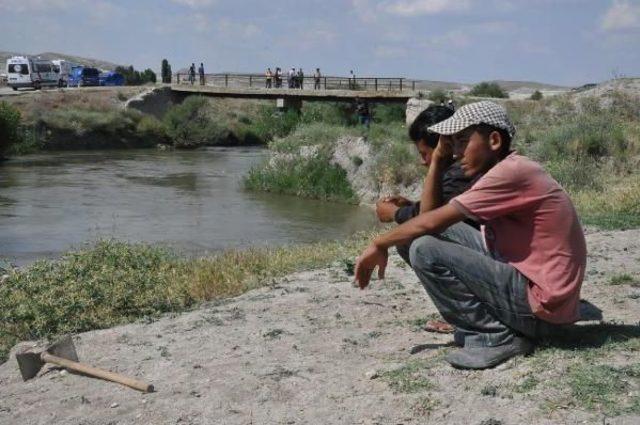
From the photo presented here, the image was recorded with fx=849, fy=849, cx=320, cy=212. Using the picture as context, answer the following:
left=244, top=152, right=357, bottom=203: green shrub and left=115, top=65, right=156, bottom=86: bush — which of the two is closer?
left=244, top=152, right=357, bottom=203: green shrub

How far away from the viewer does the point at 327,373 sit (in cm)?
488

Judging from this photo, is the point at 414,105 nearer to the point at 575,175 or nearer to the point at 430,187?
the point at 575,175

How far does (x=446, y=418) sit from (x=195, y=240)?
15662 mm

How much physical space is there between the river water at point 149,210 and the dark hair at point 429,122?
35.2ft

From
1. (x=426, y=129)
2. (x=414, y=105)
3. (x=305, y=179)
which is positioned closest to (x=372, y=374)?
(x=426, y=129)

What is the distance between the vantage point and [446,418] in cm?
404

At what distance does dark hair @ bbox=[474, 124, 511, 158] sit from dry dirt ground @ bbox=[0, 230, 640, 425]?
1101 millimetres

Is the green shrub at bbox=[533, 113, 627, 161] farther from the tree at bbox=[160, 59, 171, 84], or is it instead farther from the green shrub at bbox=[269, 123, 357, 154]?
the tree at bbox=[160, 59, 171, 84]

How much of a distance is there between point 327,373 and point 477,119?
5.53 ft

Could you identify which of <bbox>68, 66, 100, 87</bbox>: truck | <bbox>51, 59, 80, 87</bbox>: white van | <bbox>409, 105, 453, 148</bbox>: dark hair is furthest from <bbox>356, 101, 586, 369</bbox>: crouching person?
<bbox>68, 66, 100, 87</bbox>: truck

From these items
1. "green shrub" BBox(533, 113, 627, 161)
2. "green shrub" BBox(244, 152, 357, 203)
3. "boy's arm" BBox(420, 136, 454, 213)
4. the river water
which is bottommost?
the river water

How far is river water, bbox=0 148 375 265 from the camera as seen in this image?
19.4 meters

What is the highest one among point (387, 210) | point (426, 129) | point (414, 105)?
point (426, 129)

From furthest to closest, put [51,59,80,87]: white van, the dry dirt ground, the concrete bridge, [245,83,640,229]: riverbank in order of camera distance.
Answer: [51,59,80,87]: white van → the concrete bridge → [245,83,640,229]: riverbank → the dry dirt ground
